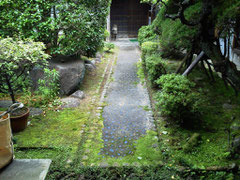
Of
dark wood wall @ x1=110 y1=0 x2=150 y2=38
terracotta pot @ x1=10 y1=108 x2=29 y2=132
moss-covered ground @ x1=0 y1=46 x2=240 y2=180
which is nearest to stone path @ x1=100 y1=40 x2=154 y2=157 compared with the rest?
moss-covered ground @ x1=0 y1=46 x2=240 y2=180

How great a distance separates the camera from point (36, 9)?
27.0 ft

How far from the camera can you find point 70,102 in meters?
7.70

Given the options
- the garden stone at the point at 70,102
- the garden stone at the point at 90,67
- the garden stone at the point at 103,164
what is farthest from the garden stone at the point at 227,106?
the garden stone at the point at 90,67

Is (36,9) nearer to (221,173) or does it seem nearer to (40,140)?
(40,140)

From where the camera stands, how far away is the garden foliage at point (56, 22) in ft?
26.3

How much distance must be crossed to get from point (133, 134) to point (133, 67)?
6814 mm

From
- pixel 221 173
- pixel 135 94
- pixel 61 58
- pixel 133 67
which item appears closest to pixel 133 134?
pixel 221 173

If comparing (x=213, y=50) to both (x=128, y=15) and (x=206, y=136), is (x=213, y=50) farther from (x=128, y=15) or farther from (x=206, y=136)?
(x=128, y=15)

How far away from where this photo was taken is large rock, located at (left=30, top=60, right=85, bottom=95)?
824 centimetres

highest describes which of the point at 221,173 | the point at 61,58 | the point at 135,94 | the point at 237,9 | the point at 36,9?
the point at 36,9

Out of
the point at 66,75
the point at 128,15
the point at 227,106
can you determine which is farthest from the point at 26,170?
the point at 128,15

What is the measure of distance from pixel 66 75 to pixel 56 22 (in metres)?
1.94

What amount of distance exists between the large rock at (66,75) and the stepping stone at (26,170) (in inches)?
206

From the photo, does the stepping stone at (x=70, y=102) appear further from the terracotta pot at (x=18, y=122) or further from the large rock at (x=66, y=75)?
the terracotta pot at (x=18, y=122)
